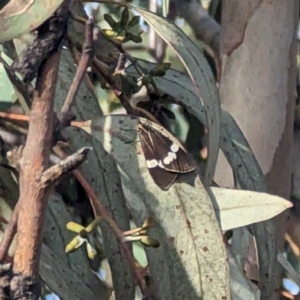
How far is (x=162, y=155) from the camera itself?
57cm

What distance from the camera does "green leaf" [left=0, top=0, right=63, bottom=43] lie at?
48 centimetres

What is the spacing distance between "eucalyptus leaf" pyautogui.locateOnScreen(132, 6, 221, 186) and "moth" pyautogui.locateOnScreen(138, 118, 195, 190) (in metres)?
0.05

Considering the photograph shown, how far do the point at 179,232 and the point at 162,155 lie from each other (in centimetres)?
6

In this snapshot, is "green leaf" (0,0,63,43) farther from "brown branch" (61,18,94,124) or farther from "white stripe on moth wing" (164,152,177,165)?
"white stripe on moth wing" (164,152,177,165)

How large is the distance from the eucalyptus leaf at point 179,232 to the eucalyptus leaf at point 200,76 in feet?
0.18

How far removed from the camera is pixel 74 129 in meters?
0.62

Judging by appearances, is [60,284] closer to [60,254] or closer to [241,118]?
[60,254]

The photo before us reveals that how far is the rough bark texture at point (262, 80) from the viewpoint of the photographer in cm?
83

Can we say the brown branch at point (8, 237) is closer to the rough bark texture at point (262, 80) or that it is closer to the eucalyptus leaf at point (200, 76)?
the eucalyptus leaf at point (200, 76)

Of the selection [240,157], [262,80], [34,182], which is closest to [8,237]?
[34,182]

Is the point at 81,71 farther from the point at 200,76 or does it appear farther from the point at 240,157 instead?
the point at 240,157

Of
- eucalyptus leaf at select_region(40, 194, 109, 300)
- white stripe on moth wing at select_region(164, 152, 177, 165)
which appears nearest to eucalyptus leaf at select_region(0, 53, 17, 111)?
eucalyptus leaf at select_region(40, 194, 109, 300)

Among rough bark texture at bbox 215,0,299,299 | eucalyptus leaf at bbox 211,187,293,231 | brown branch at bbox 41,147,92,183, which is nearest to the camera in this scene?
brown branch at bbox 41,147,92,183

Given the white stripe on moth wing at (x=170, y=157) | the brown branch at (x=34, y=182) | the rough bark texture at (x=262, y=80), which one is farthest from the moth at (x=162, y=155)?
the rough bark texture at (x=262, y=80)
